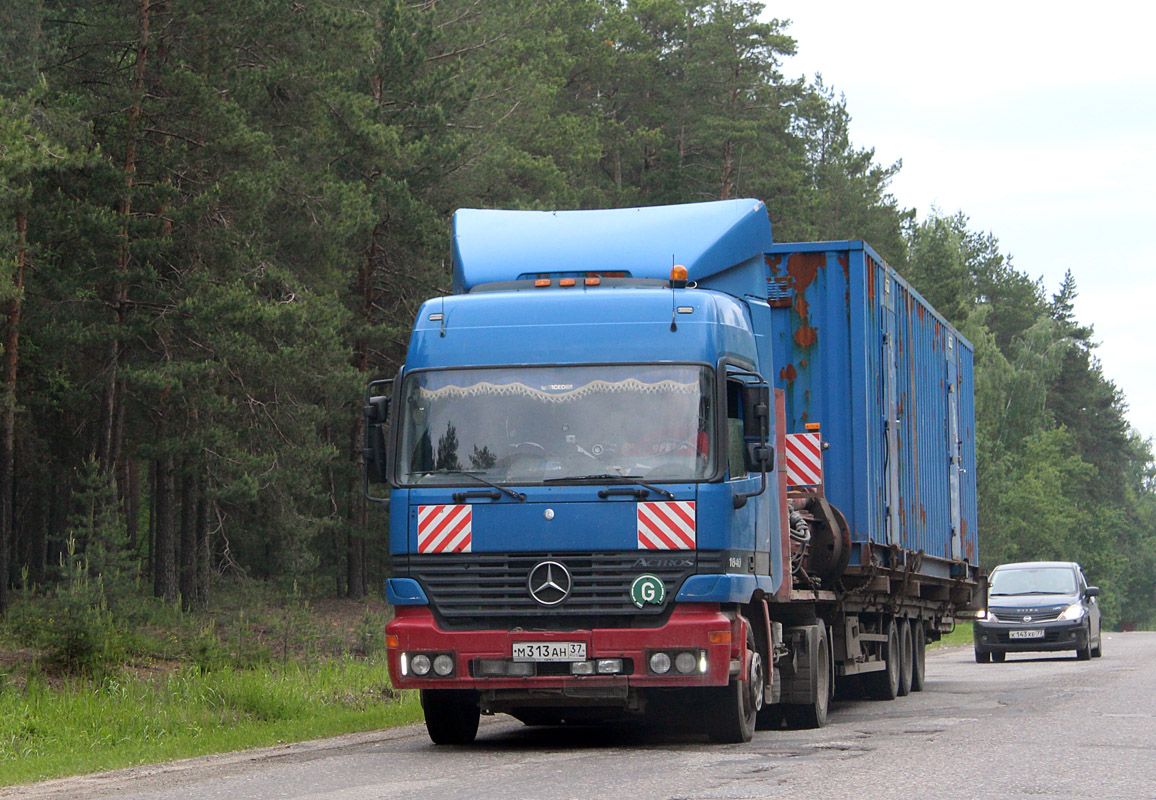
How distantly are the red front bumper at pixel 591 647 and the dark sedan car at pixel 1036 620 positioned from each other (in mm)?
16424

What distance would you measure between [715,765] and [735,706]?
1.35 meters

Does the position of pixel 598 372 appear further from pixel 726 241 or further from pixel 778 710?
pixel 778 710

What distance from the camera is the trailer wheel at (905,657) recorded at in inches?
686

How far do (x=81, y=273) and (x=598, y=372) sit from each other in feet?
65.1

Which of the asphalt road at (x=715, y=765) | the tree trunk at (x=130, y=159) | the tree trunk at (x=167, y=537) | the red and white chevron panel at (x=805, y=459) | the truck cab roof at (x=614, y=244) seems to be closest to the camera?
the asphalt road at (x=715, y=765)

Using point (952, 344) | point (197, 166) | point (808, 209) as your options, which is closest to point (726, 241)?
point (952, 344)

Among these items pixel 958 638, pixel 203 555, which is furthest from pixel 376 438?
pixel 958 638

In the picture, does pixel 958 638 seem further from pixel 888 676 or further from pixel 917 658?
pixel 888 676

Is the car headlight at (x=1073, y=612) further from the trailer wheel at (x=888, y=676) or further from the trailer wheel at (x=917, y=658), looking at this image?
the trailer wheel at (x=888, y=676)

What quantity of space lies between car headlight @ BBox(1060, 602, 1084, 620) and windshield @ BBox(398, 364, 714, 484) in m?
17.7

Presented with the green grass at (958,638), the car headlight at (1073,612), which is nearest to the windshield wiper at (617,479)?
the car headlight at (1073,612)

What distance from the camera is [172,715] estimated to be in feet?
44.3

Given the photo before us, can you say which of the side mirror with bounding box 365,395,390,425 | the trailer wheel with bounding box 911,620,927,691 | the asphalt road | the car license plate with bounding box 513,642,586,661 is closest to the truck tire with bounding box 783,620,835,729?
the asphalt road

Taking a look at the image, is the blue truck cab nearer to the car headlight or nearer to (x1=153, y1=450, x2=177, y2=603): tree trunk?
the car headlight
